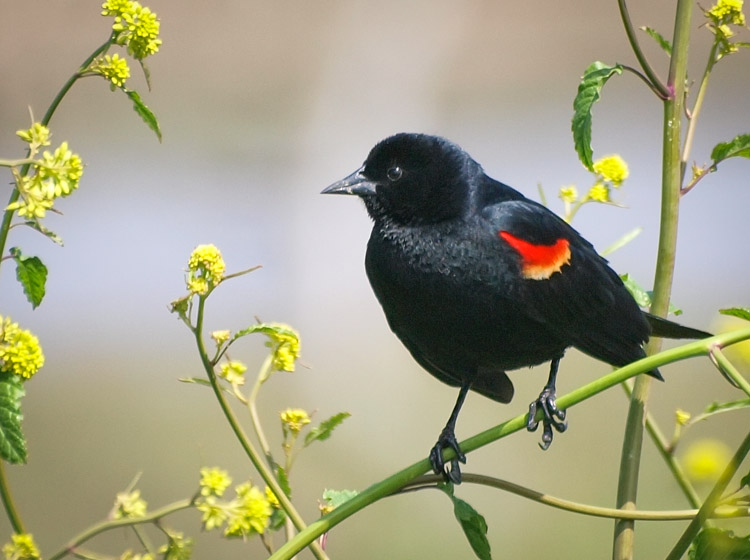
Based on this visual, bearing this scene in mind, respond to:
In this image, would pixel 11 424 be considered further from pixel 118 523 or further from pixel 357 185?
pixel 357 185

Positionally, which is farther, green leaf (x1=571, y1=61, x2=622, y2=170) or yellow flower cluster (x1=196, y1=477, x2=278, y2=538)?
green leaf (x1=571, y1=61, x2=622, y2=170)

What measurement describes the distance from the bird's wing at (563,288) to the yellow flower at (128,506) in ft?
2.04

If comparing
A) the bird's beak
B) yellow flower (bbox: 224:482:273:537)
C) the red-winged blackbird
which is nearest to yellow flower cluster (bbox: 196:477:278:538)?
yellow flower (bbox: 224:482:273:537)

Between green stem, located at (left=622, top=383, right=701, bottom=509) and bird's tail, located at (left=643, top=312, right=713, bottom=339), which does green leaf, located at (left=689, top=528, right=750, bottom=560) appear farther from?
bird's tail, located at (left=643, top=312, right=713, bottom=339)

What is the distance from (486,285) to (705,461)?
1.24 feet

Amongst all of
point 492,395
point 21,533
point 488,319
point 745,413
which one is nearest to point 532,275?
point 488,319

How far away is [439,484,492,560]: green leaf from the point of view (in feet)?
3.00

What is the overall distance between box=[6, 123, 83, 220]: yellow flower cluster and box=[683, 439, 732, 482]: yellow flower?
0.77m

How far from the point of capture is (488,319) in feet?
4.37

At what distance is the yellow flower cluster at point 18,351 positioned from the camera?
85 cm

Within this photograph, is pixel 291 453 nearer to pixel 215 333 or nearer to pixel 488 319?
pixel 215 333

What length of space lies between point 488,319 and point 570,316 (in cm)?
14

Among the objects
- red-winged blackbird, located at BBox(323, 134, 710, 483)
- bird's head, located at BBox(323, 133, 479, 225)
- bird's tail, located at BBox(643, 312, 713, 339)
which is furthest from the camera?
bird's head, located at BBox(323, 133, 479, 225)

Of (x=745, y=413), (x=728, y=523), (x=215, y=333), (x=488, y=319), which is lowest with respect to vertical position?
(x=745, y=413)
